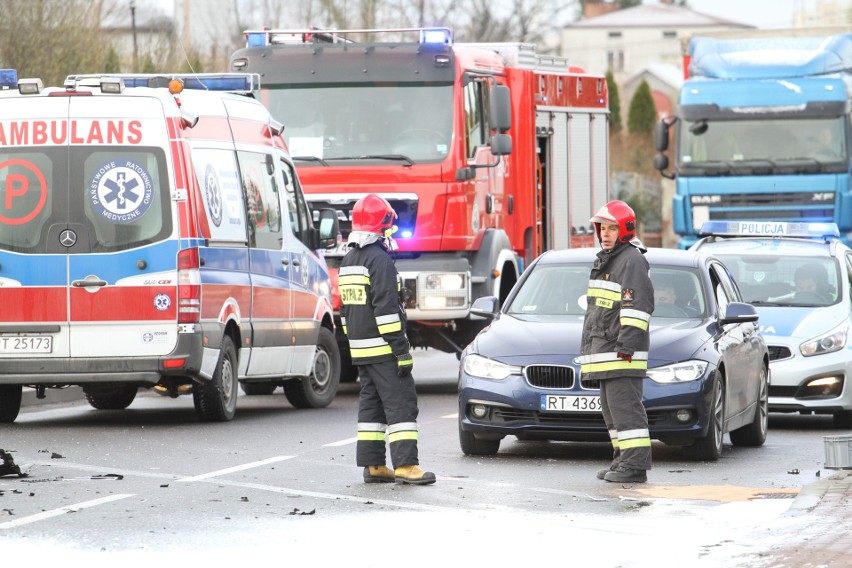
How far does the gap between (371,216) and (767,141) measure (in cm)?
1683

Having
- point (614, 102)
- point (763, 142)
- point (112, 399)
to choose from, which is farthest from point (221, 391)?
point (614, 102)

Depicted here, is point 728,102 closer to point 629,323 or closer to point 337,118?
point 337,118

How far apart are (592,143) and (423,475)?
1309 centimetres

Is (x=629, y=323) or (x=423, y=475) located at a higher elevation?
(x=629, y=323)

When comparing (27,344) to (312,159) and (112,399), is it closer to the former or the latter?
(112,399)

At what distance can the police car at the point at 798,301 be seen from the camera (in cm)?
1454

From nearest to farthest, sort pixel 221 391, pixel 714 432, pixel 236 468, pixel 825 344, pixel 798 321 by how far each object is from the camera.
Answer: pixel 236 468 < pixel 714 432 < pixel 221 391 < pixel 825 344 < pixel 798 321

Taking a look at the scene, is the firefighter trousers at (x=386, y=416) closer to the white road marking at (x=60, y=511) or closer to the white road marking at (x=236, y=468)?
the white road marking at (x=236, y=468)

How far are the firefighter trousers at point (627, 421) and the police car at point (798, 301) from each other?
13.8 ft

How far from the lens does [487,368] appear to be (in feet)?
38.6

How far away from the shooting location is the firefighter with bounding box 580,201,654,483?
10.6 metres

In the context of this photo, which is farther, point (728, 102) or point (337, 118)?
point (728, 102)

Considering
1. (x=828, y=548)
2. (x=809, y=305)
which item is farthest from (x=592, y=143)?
(x=828, y=548)

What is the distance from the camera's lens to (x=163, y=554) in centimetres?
768
